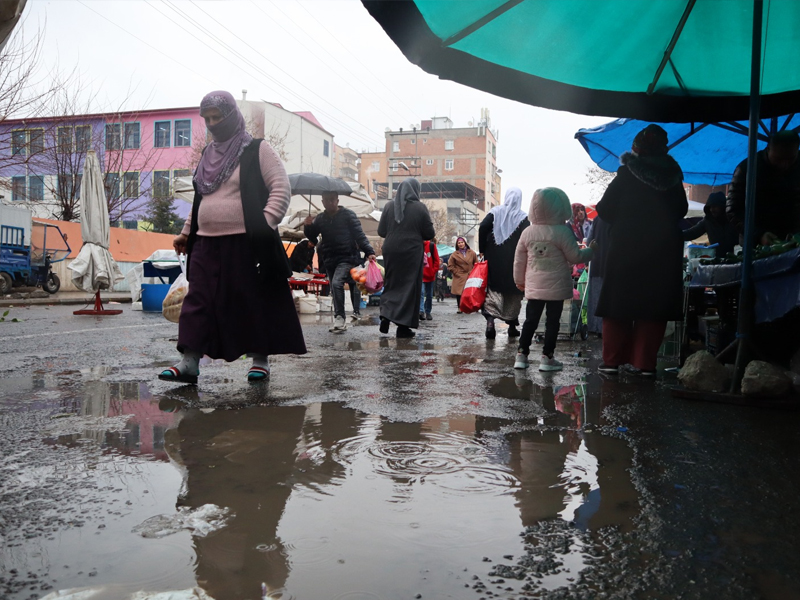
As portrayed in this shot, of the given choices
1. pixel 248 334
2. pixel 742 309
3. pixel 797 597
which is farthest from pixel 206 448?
pixel 742 309

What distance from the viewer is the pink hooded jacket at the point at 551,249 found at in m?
6.36

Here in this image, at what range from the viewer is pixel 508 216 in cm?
891

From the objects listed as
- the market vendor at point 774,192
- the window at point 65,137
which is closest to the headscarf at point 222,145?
the market vendor at point 774,192

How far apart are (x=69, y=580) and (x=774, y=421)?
3566 mm

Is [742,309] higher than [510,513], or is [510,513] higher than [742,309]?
[742,309]

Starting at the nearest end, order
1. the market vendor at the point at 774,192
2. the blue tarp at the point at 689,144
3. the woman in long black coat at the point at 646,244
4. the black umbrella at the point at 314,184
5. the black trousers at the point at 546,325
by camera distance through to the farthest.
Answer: the market vendor at the point at 774,192 < the woman in long black coat at the point at 646,244 < the black trousers at the point at 546,325 < the blue tarp at the point at 689,144 < the black umbrella at the point at 314,184

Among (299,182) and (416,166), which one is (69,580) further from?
(416,166)

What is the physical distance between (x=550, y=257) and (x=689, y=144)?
13.2ft

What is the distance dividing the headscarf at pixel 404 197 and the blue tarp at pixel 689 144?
7.78 feet

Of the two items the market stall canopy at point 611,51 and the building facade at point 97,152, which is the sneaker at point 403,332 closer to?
the market stall canopy at point 611,51

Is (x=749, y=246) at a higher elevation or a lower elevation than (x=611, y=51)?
lower

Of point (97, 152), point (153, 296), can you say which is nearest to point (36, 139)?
point (97, 152)

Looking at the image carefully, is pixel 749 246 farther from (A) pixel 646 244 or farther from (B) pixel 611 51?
(B) pixel 611 51

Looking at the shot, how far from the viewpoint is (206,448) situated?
3100mm
